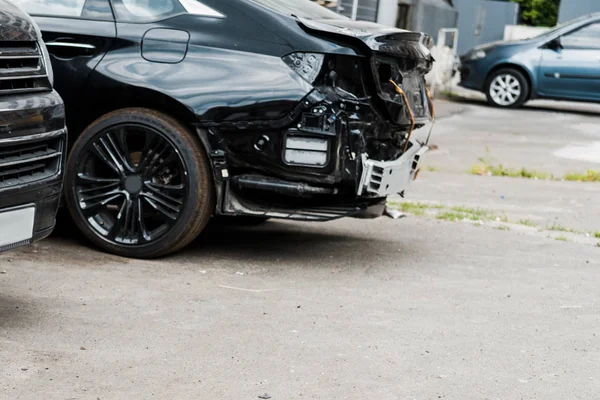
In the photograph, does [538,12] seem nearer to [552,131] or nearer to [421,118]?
[552,131]

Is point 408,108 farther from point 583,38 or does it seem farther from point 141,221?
point 583,38

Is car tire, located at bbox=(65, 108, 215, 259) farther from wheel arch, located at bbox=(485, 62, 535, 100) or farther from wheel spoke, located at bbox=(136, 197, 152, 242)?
wheel arch, located at bbox=(485, 62, 535, 100)

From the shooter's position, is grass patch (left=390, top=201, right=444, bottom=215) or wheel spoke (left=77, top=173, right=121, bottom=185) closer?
wheel spoke (left=77, top=173, right=121, bottom=185)

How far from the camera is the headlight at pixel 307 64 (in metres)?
5.93

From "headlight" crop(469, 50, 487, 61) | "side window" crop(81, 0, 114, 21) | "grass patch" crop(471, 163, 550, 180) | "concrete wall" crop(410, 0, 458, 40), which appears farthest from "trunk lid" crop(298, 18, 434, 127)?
"headlight" crop(469, 50, 487, 61)

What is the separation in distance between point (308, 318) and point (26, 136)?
1591mm

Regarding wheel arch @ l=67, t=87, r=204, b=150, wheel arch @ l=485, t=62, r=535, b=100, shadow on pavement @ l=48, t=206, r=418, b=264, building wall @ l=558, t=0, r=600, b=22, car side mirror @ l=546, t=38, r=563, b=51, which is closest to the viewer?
wheel arch @ l=67, t=87, r=204, b=150

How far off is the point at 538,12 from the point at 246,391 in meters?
31.6

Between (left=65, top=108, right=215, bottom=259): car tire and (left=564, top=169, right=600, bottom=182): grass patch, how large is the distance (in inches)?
211

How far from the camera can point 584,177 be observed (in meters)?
10.5

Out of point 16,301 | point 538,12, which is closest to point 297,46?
point 16,301

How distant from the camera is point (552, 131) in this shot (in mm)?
14602

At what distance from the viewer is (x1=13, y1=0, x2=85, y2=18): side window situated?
6.26 meters

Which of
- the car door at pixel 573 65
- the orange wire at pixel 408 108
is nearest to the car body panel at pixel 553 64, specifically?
the car door at pixel 573 65
